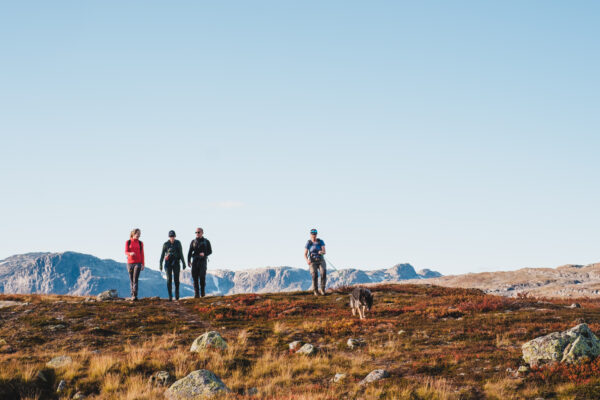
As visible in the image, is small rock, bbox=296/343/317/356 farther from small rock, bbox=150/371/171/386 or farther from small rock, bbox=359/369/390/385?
small rock, bbox=150/371/171/386

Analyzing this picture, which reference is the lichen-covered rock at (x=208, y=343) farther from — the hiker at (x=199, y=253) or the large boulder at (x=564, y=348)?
the hiker at (x=199, y=253)

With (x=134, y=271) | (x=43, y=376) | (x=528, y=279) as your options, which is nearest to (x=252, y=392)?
(x=43, y=376)

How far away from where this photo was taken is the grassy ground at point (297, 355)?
32.4ft

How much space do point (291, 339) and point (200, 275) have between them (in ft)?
34.6

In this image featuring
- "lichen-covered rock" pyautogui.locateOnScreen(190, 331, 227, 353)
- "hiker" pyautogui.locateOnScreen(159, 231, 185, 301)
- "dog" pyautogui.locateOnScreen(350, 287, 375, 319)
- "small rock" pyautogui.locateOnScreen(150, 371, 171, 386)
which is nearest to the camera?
"small rock" pyautogui.locateOnScreen(150, 371, 171, 386)

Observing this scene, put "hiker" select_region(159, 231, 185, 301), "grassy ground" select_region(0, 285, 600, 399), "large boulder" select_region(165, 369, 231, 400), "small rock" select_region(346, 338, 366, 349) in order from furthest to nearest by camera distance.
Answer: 1. "hiker" select_region(159, 231, 185, 301)
2. "small rock" select_region(346, 338, 366, 349)
3. "grassy ground" select_region(0, 285, 600, 399)
4. "large boulder" select_region(165, 369, 231, 400)

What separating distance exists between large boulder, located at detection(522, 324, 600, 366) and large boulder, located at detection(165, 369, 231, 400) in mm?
7267

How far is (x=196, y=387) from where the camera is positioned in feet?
31.5

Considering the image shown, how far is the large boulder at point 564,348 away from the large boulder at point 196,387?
727 cm

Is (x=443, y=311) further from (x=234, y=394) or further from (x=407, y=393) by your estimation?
(x=234, y=394)

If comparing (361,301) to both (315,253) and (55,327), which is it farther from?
(55,327)

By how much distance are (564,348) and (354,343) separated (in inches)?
221

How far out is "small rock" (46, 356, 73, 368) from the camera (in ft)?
37.4

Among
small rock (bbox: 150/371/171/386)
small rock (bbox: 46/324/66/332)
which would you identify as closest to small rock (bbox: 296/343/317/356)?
small rock (bbox: 150/371/171/386)
